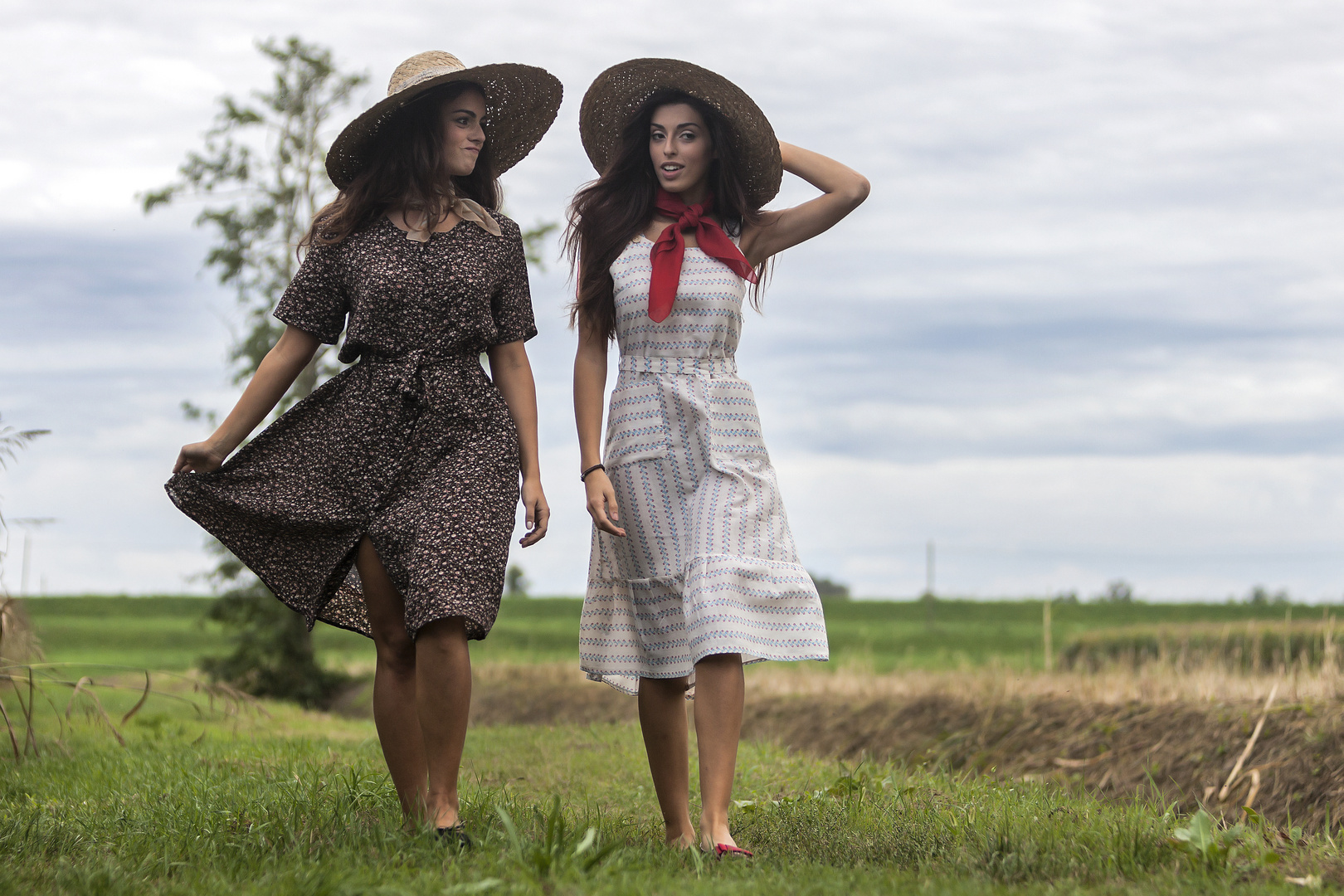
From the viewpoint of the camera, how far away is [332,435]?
4.12m

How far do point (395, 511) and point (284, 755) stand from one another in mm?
2919

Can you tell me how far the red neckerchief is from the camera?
4.16 m

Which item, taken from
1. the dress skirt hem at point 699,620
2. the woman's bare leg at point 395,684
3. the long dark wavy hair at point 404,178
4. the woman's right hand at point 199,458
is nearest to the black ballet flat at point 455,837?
the woman's bare leg at point 395,684

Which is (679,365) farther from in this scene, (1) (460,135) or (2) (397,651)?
(2) (397,651)

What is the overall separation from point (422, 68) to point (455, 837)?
2.51 meters

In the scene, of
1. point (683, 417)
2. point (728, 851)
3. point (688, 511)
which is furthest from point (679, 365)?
point (728, 851)

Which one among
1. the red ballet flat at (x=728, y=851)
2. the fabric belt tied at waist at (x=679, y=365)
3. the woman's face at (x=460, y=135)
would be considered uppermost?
the woman's face at (x=460, y=135)

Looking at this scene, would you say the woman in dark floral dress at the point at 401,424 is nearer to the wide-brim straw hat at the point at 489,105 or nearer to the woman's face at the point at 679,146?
the wide-brim straw hat at the point at 489,105

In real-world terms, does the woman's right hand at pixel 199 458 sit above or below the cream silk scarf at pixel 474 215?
below

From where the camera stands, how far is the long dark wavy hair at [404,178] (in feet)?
13.6

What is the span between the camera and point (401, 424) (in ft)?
13.1

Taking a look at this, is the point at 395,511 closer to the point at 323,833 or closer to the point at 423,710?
the point at 423,710

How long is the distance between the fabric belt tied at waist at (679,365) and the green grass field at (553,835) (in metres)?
1.48

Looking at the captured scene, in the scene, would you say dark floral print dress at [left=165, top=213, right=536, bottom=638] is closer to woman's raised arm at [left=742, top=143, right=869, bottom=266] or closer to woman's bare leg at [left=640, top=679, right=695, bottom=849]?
woman's bare leg at [left=640, top=679, right=695, bottom=849]
